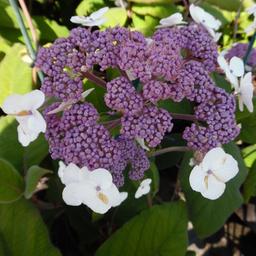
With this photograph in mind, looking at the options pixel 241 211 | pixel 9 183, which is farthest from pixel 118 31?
pixel 241 211

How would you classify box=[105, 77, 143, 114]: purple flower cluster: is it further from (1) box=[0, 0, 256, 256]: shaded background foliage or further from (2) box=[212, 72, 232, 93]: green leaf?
(2) box=[212, 72, 232, 93]: green leaf

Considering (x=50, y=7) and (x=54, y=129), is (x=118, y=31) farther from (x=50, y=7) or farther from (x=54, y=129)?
(x=50, y=7)

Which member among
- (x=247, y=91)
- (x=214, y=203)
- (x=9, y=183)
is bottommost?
(x=214, y=203)

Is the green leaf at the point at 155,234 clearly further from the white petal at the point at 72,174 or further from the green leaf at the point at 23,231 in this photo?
the white petal at the point at 72,174

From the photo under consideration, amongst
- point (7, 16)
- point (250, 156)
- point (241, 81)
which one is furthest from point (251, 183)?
point (7, 16)

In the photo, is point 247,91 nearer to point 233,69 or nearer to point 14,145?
point 233,69

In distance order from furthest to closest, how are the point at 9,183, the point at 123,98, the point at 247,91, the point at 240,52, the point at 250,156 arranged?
the point at 240,52 < the point at 250,156 < the point at 9,183 < the point at 247,91 < the point at 123,98

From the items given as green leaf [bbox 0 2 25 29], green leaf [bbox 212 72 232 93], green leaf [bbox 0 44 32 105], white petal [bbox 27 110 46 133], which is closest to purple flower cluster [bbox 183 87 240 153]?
white petal [bbox 27 110 46 133]
